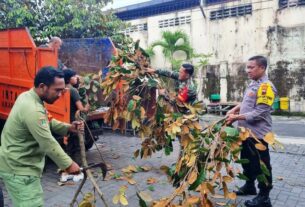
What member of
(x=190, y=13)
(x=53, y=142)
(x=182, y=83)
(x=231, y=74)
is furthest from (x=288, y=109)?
(x=53, y=142)

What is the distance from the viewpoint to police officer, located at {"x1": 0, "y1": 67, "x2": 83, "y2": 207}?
247cm

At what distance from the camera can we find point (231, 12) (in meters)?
13.3

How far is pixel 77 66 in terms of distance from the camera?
21.7 ft

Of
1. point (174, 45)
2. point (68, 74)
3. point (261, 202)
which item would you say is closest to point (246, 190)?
point (261, 202)

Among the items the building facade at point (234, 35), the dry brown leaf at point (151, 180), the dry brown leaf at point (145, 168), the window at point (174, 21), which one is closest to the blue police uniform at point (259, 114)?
the dry brown leaf at point (151, 180)

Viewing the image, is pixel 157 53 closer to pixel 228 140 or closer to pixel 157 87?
pixel 157 87

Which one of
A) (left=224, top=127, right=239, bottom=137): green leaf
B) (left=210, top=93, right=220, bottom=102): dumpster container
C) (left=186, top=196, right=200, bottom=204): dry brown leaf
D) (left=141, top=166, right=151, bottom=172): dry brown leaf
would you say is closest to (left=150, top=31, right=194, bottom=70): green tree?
(left=210, top=93, right=220, bottom=102): dumpster container

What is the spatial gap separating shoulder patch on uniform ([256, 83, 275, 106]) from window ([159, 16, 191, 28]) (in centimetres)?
1117

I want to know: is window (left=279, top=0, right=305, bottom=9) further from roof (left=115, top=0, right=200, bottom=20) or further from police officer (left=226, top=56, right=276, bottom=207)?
police officer (left=226, top=56, right=276, bottom=207)

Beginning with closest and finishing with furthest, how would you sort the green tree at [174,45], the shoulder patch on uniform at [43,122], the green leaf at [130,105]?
the shoulder patch on uniform at [43,122]
the green leaf at [130,105]
the green tree at [174,45]

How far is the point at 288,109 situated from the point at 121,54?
9639mm

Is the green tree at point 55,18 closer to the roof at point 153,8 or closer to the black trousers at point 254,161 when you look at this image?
the black trousers at point 254,161

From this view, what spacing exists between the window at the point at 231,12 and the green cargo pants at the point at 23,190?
12.1 meters

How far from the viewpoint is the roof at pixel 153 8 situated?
576 inches
